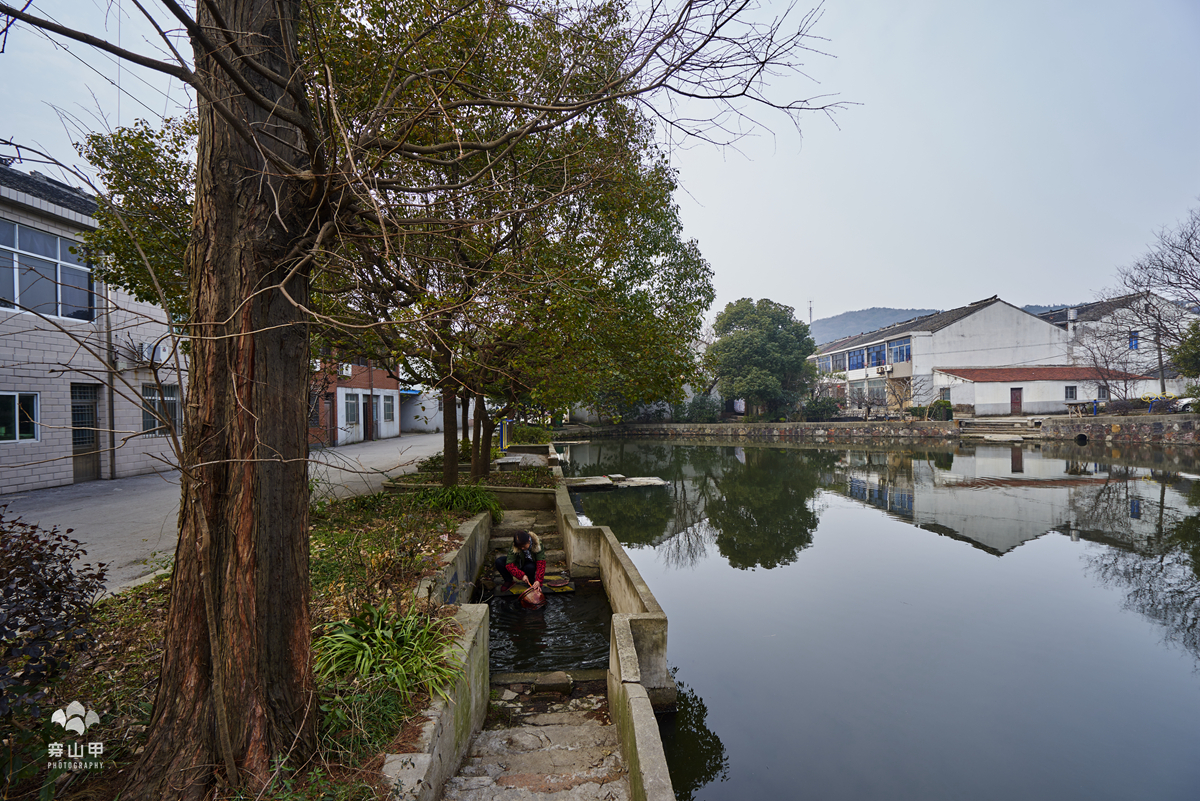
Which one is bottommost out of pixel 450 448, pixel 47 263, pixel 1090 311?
pixel 450 448

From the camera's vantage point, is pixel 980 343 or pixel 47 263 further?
pixel 980 343

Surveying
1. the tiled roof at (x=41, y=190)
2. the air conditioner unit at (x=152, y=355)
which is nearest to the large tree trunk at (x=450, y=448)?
the air conditioner unit at (x=152, y=355)

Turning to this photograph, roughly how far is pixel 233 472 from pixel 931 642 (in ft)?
26.7

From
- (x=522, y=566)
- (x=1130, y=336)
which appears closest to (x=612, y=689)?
(x=522, y=566)

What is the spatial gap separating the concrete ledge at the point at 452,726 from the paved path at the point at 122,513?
1.37 metres

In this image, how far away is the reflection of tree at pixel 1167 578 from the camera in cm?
805

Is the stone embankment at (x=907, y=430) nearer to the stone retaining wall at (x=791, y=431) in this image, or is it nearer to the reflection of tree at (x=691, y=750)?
the stone retaining wall at (x=791, y=431)

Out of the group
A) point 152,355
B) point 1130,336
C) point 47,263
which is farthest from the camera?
point 1130,336

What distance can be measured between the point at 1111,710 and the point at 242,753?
7786 mm

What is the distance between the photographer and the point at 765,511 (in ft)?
51.1

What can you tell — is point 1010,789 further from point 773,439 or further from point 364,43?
point 773,439

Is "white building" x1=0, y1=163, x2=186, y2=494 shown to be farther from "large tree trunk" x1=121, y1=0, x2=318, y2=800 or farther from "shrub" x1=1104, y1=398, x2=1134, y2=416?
"shrub" x1=1104, y1=398, x2=1134, y2=416

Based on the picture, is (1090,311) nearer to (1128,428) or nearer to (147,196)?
(1128,428)

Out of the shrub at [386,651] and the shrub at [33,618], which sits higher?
the shrub at [33,618]
